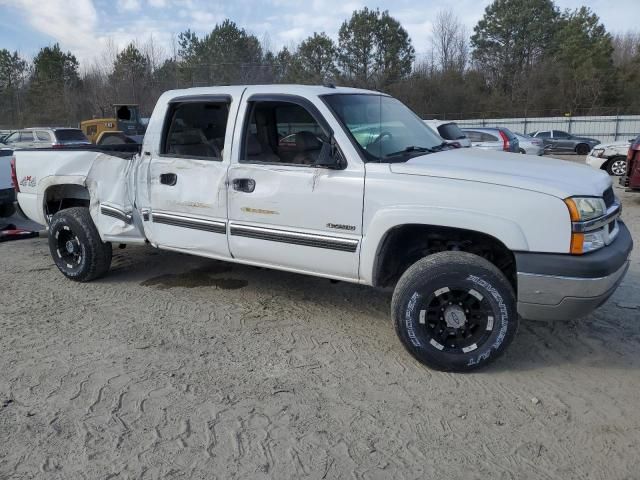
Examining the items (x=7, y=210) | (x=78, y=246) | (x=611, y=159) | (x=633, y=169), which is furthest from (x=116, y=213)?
(x=611, y=159)

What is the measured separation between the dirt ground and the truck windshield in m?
1.46

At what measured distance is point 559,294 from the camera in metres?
3.31

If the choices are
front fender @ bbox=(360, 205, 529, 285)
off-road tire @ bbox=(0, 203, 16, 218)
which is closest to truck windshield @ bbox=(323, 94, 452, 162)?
front fender @ bbox=(360, 205, 529, 285)

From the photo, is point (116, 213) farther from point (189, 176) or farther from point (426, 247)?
point (426, 247)

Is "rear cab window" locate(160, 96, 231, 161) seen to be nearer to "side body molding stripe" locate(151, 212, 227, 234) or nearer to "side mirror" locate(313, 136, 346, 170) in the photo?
"side body molding stripe" locate(151, 212, 227, 234)

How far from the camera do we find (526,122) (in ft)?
128

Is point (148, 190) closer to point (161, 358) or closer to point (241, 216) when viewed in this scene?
point (241, 216)

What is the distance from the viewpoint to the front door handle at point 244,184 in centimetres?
427

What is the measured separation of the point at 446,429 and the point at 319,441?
0.73 meters

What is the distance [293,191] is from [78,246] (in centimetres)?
284

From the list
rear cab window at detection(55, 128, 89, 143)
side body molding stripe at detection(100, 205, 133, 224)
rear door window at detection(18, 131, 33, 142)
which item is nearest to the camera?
side body molding stripe at detection(100, 205, 133, 224)

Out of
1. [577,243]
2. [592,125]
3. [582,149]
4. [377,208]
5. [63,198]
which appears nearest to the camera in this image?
[577,243]

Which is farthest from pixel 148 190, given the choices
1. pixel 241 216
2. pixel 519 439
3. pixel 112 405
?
pixel 519 439

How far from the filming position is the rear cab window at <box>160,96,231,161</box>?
4.63 meters
